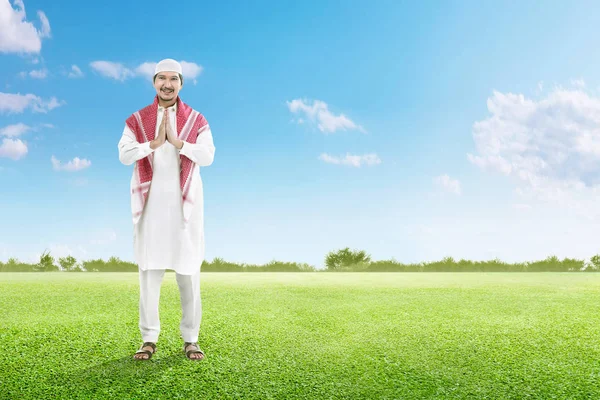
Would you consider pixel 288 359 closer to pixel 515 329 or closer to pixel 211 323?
pixel 211 323

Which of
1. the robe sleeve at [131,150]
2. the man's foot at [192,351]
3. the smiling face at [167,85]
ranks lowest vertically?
the man's foot at [192,351]

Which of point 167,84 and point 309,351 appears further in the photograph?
point 309,351

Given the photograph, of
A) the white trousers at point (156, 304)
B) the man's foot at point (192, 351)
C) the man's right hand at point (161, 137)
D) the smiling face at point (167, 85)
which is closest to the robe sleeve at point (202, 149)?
the man's right hand at point (161, 137)

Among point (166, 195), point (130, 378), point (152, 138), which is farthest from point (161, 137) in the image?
point (130, 378)

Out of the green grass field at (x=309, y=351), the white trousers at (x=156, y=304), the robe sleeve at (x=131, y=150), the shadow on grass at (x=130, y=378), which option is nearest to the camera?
the shadow on grass at (x=130, y=378)

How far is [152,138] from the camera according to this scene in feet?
14.9

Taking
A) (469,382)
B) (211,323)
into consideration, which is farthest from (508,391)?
(211,323)

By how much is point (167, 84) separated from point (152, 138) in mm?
505

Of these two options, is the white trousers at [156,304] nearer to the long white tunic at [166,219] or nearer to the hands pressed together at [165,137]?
the long white tunic at [166,219]

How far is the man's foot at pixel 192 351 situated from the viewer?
174 inches

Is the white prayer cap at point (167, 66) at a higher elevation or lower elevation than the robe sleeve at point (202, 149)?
higher

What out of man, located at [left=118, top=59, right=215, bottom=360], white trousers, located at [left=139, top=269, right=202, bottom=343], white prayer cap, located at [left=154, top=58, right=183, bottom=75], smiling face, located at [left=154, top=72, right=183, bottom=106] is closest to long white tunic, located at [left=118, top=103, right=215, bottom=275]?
man, located at [left=118, top=59, right=215, bottom=360]

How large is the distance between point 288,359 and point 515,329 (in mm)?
2868

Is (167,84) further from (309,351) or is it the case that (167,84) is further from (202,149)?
(309,351)
